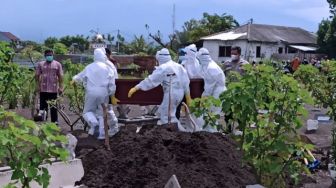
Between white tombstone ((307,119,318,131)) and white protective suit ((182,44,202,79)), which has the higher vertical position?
white protective suit ((182,44,202,79))

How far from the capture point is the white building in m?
51.5

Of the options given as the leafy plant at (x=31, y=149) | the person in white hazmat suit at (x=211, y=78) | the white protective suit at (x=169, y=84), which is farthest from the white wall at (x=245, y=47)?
the leafy plant at (x=31, y=149)

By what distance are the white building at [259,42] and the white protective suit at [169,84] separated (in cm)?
3877

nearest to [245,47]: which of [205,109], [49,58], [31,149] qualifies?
[49,58]

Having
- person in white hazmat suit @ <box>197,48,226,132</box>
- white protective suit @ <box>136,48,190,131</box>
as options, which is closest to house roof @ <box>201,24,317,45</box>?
person in white hazmat suit @ <box>197,48,226,132</box>

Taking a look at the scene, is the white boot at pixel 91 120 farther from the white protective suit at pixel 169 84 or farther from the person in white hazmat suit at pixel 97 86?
the white protective suit at pixel 169 84

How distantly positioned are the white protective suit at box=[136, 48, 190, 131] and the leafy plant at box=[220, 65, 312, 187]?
378cm

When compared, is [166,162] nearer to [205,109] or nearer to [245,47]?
[205,109]

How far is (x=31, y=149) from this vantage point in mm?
4391

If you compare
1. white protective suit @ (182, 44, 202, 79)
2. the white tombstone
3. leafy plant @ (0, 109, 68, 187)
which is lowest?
the white tombstone

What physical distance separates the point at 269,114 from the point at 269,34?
167 ft

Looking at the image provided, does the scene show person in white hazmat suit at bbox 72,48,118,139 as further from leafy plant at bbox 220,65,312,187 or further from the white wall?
the white wall

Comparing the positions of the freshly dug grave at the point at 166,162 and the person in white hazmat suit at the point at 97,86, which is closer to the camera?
the freshly dug grave at the point at 166,162

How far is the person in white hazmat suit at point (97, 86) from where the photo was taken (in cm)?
995
